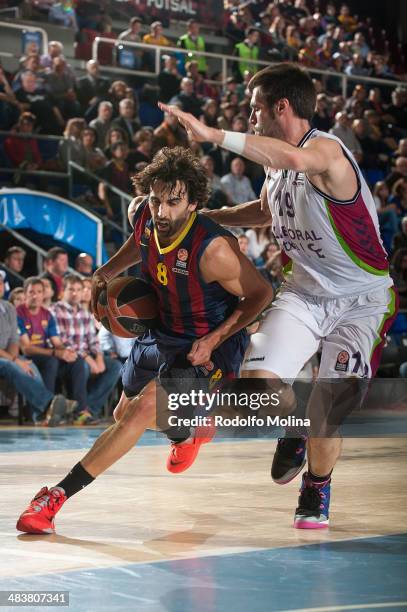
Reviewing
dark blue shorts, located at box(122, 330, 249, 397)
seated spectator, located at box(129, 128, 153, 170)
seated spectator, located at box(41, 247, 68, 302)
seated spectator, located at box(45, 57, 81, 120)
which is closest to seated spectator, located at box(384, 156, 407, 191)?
seated spectator, located at box(129, 128, 153, 170)

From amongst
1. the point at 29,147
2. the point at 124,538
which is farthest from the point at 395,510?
the point at 29,147

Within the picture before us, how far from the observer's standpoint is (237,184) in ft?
43.8

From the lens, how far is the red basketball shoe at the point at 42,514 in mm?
4258

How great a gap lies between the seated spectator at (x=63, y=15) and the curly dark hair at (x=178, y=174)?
35.8 feet

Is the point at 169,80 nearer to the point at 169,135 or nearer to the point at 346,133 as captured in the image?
the point at 169,135

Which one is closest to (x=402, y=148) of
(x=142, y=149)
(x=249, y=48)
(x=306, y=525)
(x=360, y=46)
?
(x=249, y=48)

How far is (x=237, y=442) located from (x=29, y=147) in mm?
4664

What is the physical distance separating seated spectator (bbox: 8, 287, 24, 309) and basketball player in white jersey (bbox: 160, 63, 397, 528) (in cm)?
581

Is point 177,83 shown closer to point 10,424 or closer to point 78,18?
point 78,18

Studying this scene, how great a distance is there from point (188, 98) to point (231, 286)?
970cm

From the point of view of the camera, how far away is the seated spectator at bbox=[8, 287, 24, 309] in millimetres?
10125

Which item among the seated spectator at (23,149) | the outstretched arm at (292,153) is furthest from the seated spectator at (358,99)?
the outstretched arm at (292,153)

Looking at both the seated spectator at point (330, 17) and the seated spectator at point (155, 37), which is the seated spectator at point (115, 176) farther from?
the seated spectator at point (330, 17)

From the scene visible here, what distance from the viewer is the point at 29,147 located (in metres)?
11.6
